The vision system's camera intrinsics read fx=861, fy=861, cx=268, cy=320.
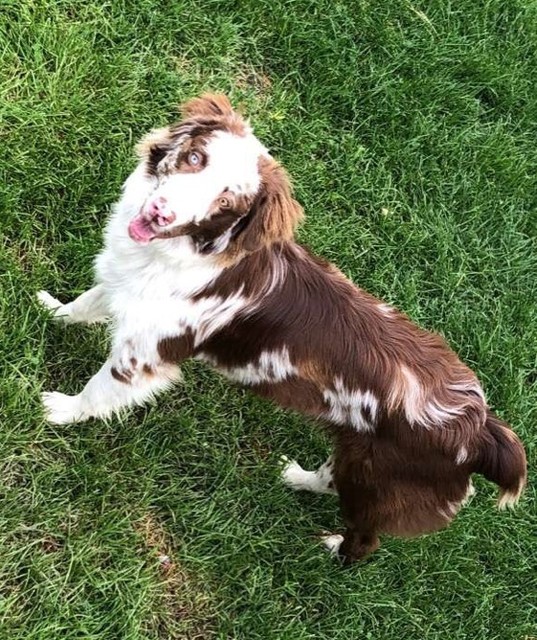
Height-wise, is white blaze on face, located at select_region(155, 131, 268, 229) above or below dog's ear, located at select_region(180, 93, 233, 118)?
below

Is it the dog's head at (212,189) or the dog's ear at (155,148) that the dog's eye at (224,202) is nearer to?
the dog's head at (212,189)

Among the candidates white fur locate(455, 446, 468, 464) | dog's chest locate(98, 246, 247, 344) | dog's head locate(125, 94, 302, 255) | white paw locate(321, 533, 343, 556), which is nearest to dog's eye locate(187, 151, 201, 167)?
dog's head locate(125, 94, 302, 255)

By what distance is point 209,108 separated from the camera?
10.8 feet

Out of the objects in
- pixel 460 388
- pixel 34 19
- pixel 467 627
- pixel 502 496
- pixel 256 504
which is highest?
pixel 34 19

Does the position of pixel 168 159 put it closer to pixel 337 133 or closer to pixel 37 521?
pixel 37 521

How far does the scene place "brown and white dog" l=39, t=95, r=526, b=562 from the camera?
3195mm

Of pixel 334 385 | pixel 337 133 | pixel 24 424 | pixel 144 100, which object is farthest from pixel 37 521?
pixel 337 133

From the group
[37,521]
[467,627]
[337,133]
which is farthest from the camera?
[337,133]

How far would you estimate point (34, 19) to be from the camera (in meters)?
4.47

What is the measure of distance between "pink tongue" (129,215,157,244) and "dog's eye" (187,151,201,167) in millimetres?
259

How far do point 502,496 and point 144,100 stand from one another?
109 inches

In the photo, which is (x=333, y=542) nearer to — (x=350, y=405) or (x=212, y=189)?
(x=350, y=405)

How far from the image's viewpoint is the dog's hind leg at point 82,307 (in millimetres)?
3848

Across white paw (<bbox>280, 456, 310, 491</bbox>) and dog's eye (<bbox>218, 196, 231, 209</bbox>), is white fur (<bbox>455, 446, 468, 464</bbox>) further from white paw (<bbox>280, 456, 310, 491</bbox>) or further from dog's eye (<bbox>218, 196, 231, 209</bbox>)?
dog's eye (<bbox>218, 196, 231, 209</bbox>)
